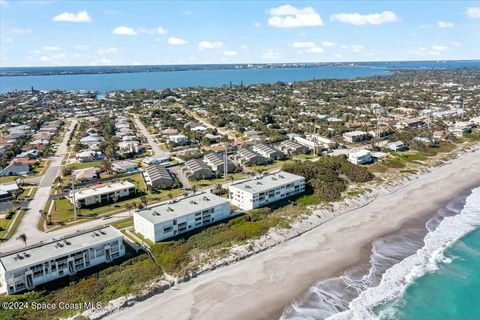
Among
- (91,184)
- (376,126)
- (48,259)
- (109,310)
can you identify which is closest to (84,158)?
(91,184)

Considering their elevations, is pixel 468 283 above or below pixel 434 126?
below

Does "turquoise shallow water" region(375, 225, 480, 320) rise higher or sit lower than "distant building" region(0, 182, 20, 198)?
lower

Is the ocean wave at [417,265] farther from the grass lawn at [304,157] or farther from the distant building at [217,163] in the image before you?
the distant building at [217,163]

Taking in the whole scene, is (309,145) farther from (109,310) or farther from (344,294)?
(109,310)

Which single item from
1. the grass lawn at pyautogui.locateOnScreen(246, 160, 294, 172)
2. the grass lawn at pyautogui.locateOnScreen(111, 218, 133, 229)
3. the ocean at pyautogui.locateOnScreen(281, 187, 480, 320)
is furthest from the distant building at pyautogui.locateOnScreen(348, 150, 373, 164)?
the grass lawn at pyautogui.locateOnScreen(111, 218, 133, 229)

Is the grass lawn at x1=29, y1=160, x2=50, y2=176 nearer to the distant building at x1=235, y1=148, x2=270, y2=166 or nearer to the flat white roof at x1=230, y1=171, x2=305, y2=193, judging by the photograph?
the distant building at x1=235, y1=148, x2=270, y2=166

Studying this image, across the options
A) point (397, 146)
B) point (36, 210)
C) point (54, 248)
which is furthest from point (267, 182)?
point (397, 146)

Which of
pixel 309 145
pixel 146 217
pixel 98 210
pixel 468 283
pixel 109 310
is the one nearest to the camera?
pixel 109 310
